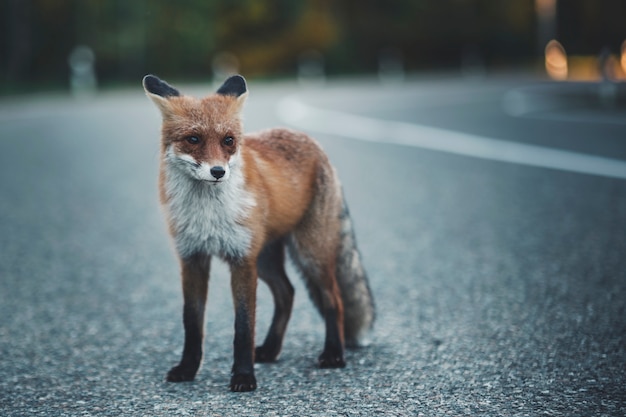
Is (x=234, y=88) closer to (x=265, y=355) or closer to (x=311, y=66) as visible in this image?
(x=265, y=355)

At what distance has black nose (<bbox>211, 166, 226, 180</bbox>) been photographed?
368cm

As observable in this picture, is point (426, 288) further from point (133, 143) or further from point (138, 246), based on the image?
point (133, 143)

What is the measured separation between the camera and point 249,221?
13.0ft

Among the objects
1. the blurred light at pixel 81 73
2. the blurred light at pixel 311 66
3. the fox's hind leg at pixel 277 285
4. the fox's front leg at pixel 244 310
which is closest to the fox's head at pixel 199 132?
the fox's front leg at pixel 244 310

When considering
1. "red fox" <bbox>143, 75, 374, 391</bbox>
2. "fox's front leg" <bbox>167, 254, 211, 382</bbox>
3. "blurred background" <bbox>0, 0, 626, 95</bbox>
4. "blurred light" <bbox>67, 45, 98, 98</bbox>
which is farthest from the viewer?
"blurred background" <bbox>0, 0, 626, 95</bbox>

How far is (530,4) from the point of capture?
56125 millimetres

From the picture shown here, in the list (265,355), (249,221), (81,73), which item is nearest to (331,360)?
(265,355)

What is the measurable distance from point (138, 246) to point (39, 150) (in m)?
7.47

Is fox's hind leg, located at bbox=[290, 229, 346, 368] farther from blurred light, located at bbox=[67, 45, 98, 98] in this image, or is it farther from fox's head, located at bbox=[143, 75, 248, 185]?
blurred light, located at bbox=[67, 45, 98, 98]

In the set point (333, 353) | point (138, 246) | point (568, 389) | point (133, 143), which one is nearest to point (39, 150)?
point (133, 143)

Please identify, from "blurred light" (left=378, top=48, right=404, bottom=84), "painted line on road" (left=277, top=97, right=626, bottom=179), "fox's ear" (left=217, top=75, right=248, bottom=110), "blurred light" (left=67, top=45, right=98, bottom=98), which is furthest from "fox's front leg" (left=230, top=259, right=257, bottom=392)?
"blurred light" (left=378, top=48, right=404, bottom=84)

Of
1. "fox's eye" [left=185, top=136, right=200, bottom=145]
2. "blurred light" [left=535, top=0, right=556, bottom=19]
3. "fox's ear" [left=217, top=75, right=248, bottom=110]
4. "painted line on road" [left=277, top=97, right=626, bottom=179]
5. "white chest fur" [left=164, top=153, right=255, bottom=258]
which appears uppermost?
"blurred light" [left=535, top=0, right=556, bottom=19]

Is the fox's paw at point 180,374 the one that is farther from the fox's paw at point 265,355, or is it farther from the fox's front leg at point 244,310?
the fox's paw at point 265,355

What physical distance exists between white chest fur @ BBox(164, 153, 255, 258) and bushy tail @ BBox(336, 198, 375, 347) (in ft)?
2.32
